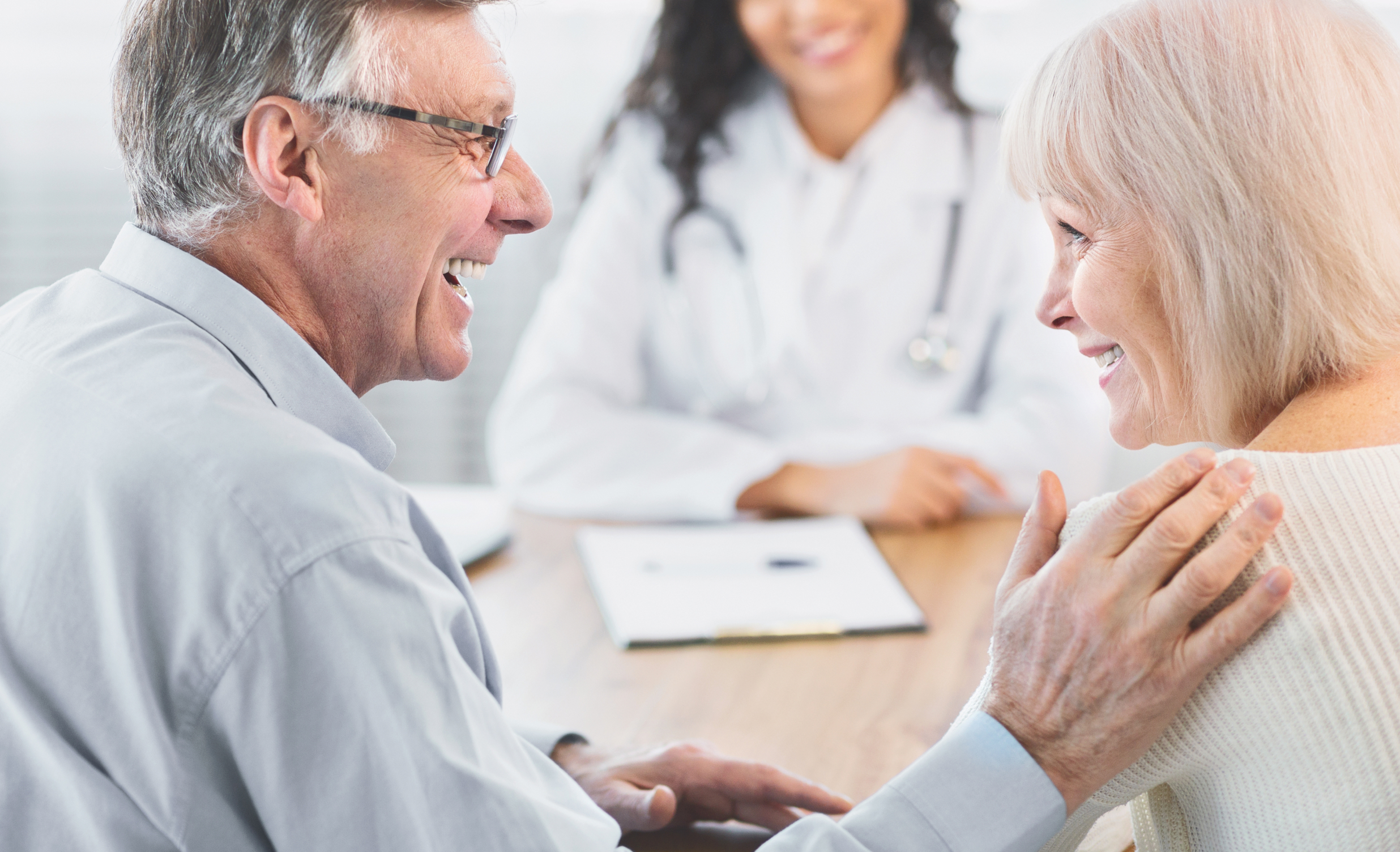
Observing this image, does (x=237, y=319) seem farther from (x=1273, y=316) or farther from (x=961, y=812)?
(x=1273, y=316)

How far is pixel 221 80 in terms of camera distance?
853 mm

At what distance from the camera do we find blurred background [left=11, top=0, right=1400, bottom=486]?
8.11 feet

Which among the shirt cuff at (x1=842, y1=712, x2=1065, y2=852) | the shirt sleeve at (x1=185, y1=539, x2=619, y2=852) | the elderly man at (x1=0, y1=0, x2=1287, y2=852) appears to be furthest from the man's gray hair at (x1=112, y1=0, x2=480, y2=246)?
the shirt cuff at (x1=842, y1=712, x2=1065, y2=852)

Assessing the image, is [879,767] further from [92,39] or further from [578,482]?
[92,39]

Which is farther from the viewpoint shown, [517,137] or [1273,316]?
[517,137]

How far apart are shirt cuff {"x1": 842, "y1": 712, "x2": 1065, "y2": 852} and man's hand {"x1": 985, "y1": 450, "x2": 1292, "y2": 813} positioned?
0.05 feet

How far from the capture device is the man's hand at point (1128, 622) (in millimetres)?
737

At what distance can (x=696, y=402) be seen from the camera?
86.4 inches

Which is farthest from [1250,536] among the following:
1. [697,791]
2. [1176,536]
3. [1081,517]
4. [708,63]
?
[708,63]

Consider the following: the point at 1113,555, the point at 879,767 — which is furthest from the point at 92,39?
the point at 1113,555

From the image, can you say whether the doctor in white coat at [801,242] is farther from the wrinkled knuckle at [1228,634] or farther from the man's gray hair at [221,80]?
the wrinkled knuckle at [1228,634]

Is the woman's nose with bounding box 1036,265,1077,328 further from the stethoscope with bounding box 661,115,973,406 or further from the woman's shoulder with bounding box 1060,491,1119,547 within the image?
the stethoscope with bounding box 661,115,973,406

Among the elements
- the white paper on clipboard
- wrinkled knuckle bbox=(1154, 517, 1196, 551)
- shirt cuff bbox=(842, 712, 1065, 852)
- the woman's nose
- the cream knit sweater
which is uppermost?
the woman's nose

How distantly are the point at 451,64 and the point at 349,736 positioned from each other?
0.51 meters
